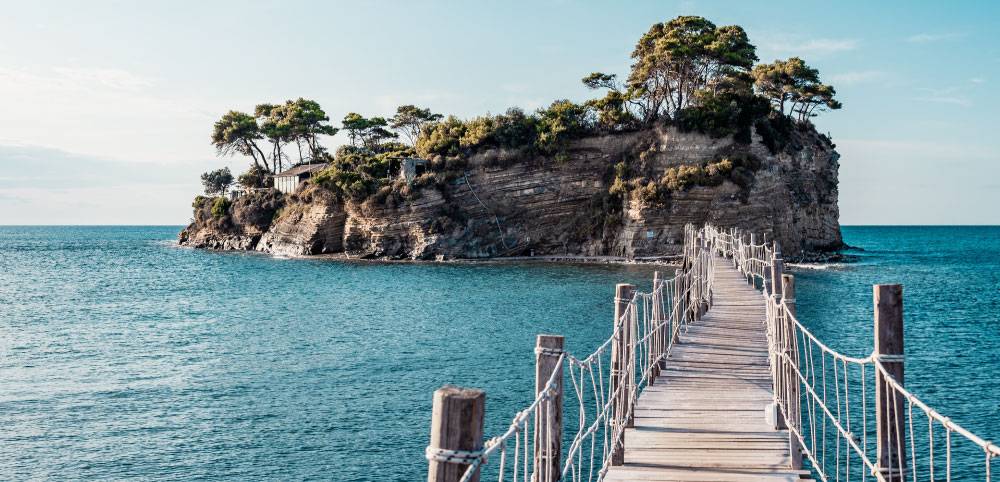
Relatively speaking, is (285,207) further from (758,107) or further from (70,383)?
(70,383)

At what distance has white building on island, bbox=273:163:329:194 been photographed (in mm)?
74438

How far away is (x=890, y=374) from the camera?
5.89 m

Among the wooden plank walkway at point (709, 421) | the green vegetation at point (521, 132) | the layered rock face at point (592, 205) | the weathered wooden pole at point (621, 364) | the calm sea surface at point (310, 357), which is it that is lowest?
the calm sea surface at point (310, 357)

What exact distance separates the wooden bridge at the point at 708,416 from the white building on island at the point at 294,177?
60916mm

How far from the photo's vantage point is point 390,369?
23.5 metres

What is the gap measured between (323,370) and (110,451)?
27.0ft

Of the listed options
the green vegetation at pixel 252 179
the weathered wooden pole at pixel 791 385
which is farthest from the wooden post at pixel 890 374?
the green vegetation at pixel 252 179

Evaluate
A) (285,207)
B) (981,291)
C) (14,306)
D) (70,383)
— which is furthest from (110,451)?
(285,207)

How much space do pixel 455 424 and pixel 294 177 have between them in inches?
2938

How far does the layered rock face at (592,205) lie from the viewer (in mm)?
58156

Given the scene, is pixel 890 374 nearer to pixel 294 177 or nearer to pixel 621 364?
pixel 621 364

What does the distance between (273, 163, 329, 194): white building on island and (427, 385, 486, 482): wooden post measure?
235 ft

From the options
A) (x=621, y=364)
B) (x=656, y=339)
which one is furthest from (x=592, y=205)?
(x=621, y=364)

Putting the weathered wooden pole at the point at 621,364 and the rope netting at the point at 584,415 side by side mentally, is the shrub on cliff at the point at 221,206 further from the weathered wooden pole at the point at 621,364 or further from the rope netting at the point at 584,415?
the weathered wooden pole at the point at 621,364
